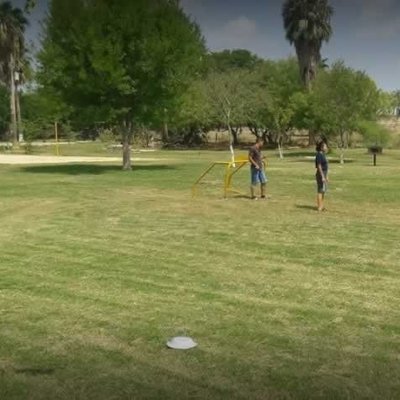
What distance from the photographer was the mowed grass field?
4.91 metres

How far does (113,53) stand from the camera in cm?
2644

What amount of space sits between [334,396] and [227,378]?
0.83 meters

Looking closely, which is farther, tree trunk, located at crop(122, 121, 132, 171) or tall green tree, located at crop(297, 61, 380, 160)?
tall green tree, located at crop(297, 61, 380, 160)

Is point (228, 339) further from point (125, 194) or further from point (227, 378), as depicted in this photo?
point (125, 194)

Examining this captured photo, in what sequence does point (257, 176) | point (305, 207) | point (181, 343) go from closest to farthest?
point (181, 343), point (305, 207), point (257, 176)

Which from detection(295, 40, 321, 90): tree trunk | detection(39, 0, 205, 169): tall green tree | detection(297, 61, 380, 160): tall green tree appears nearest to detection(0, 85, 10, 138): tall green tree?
detection(295, 40, 321, 90): tree trunk

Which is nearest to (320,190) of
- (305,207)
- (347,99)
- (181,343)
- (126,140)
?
(305,207)

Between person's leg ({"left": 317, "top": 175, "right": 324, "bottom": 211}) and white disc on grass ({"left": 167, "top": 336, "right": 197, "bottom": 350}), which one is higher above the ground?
person's leg ({"left": 317, "top": 175, "right": 324, "bottom": 211})

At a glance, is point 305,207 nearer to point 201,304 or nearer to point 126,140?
point 201,304

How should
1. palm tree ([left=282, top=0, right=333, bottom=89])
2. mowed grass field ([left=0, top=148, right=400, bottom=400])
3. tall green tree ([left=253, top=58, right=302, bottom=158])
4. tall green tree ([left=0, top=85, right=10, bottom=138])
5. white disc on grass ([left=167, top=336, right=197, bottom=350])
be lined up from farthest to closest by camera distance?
1. tall green tree ([left=0, top=85, right=10, bottom=138])
2. palm tree ([left=282, top=0, right=333, bottom=89])
3. tall green tree ([left=253, top=58, right=302, bottom=158])
4. white disc on grass ([left=167, top=336, right=197, bottom=350])
5. mowed grass field ([left=0, top=148, right=400, bottom=400])

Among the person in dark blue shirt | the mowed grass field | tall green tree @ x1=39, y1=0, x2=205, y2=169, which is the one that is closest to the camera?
the mowed grass field

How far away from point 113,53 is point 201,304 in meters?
21.1

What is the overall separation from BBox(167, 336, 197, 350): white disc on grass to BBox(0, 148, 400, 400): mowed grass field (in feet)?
0.21

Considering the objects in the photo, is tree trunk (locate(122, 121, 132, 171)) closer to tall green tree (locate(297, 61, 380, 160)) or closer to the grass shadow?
tall green tree (locate(297, 61, 380, 160))
